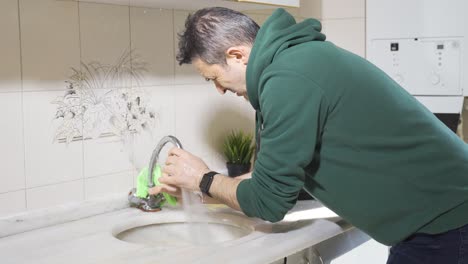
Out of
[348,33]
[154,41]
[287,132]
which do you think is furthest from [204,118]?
[287,132]

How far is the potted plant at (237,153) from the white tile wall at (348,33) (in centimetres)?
76

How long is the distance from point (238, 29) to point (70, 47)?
584 millimetres

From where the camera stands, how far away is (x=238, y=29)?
1.49m

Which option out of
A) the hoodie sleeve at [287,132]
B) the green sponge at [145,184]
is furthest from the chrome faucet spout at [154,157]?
the hoodie sleeve at [287,132]

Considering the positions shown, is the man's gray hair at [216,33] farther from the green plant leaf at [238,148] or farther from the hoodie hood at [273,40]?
the green plant leaf at [238,148]

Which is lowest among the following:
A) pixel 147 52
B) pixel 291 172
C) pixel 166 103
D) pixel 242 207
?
pixel 242 207

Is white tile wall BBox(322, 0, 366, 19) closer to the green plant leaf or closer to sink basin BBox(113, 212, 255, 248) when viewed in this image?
the green plant leaf

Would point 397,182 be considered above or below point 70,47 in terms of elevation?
below

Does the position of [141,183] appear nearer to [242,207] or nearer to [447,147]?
[242,207]

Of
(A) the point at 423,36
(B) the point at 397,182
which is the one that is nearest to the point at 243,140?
(A) the point at 423,36

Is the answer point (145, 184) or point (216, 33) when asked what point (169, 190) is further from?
point (216, 33)

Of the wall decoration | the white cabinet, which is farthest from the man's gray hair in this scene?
the wall decoration

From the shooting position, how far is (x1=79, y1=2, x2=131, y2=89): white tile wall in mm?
1849

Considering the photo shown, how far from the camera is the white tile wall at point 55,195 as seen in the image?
1750 millimetres
